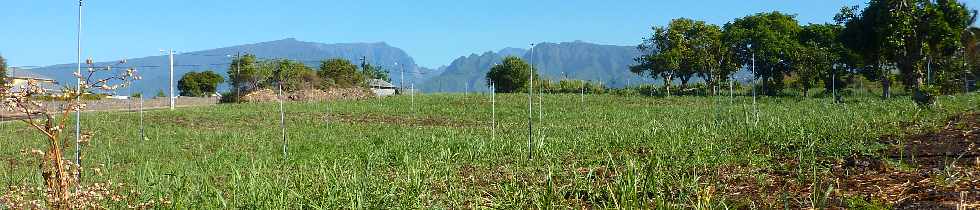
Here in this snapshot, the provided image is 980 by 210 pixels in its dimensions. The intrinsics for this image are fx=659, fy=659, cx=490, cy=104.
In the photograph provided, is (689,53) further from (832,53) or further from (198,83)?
(198,83)

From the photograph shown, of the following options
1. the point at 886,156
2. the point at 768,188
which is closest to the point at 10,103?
the point at 768,188

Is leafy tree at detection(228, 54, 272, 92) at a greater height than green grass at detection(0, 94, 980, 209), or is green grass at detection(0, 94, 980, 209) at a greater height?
leafy tree at detection(228, 54, 272, 92)

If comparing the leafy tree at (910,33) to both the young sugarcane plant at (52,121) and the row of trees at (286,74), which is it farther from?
the row of trees at (286,74)

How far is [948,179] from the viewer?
364 cm

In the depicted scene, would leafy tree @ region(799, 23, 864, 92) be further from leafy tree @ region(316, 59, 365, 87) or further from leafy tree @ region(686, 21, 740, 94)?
leafy tree @ region(316, 59, 365, 87)

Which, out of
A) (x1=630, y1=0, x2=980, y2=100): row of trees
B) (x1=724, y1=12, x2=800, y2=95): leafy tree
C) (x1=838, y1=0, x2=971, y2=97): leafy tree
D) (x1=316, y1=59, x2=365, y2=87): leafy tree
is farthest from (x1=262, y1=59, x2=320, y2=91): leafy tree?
(x1=838, y1=0, x2=971, y2=97): leafy tree

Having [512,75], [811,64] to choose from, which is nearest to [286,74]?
[512,75]

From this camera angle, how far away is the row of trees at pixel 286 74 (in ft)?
155

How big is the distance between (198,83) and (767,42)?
6278 centimetres

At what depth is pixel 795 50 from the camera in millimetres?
39094

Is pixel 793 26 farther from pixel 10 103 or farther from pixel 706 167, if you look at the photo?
pixel 10 103

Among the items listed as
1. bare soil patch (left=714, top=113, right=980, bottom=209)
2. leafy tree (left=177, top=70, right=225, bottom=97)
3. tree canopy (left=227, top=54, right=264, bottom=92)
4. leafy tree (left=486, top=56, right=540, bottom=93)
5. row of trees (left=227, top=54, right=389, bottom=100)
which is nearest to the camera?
bare soil patch (left=714, top=113, right=980, bottom=209)

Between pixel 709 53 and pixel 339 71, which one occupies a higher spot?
pixel 709 53

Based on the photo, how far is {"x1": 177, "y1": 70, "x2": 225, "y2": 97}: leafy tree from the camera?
7506cm
